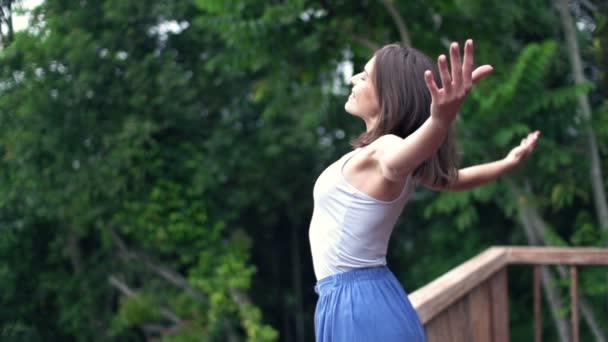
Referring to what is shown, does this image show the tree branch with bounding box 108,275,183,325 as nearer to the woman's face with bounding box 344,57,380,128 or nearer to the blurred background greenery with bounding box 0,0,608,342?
the blurred background greenery with bounding box 0,0,608,342

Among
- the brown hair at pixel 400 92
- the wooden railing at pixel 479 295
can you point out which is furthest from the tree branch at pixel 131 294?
the brown hair at pixel 400 92

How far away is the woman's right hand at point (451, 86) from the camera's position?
1160 millimetres

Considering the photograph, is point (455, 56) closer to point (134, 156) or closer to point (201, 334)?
point (134, 156)

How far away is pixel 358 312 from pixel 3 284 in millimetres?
1796

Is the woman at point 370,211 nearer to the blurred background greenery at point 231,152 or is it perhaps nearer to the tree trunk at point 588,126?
the blurred background greenery at point 231,152

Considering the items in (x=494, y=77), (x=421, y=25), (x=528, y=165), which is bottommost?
(x=528, y=165)

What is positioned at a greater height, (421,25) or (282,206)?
(421,25)

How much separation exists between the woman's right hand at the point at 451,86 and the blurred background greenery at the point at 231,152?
1.58 m

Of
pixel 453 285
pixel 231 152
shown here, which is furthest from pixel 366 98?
pixel 231 152

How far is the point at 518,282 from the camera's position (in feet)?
24.0

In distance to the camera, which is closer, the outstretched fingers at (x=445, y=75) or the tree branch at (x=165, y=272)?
the outstretched fingers at (x=445, y=75)

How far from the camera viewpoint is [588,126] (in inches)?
167

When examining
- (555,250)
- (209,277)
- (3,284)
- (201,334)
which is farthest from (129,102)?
(555,250)

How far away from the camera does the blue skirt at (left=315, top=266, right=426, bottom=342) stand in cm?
147
